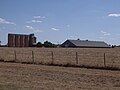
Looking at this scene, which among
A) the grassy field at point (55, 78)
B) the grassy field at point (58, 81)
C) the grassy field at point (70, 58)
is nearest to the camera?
the grassy field at point (58, 81)

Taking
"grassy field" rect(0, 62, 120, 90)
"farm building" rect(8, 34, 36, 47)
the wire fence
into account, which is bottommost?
"grassy field" rect(0, 62, 120, 90)

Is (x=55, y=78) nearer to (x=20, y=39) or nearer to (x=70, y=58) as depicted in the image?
(x=70, y=58)

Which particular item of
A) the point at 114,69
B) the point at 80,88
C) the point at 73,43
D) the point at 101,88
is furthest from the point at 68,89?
the point at 73,43

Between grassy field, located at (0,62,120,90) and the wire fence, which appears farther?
the wire fence

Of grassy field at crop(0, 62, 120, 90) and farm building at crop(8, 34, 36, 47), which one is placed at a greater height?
farm building at crop(8, 34, 36, 47)

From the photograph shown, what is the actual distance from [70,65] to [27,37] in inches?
6501

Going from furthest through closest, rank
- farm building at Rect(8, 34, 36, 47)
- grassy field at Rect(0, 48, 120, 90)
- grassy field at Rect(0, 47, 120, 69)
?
farm building at Rect(8, 34, 36, 47) < grassy field at Rect(0, 47, 120, 69) < grassy field at Rect(0, 48, 120, 90)

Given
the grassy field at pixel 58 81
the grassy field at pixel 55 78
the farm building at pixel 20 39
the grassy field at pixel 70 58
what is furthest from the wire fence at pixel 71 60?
the farm building at pixel 20 39

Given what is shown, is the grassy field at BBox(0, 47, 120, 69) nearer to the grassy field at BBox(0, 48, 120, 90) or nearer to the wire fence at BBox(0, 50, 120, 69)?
the wire fence at BBox(0, 50, 120, 69)

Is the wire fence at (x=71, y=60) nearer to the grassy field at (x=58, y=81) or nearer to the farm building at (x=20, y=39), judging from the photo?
the grassy field at (x=58, y=81)

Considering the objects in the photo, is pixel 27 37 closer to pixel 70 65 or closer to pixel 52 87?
pixel 70 65

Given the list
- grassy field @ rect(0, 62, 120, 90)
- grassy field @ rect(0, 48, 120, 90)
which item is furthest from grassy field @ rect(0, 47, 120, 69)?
grassy field @ rect(0, 62, 120, 90)

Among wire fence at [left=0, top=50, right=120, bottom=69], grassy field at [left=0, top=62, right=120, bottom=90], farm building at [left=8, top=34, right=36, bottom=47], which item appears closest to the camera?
grassy field at [left=0, top=62, right=120, bottom=90]

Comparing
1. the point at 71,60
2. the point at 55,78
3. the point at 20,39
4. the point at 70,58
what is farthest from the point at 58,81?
the point at 20,39
